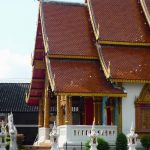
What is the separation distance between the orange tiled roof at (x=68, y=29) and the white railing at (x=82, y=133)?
3051 millimetres

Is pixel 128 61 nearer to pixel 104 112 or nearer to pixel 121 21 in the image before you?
pixel 104 112

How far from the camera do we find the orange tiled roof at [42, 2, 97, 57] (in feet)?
69.8

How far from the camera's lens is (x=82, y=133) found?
63.9ft

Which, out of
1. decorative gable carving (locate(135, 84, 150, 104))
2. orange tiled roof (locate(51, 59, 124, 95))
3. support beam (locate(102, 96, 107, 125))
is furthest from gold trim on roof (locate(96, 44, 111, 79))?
decorative gable carving (locate(135, 84, 150, 104))

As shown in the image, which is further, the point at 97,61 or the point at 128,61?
the point at 97,61

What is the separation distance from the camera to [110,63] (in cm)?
2027

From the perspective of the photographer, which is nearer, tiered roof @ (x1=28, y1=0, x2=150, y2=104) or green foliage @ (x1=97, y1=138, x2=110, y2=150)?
green foliage @ (x1=97, y1=138, x2=110, y2=150)

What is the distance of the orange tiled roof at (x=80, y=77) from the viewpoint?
19609mm

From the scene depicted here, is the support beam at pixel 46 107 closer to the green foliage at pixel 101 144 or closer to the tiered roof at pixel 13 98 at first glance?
the green foliage at pixel 101 144

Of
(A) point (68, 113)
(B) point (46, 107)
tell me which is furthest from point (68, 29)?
(A) point (68, 113)

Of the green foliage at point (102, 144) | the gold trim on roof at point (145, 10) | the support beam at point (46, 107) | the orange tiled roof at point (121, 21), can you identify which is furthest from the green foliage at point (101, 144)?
the gold trim on roof at point (145, 10)

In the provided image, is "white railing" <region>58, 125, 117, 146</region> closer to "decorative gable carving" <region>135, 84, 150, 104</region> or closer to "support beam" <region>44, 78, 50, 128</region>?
"decorative gable carving" <region>135, 84, 150, 104</region>

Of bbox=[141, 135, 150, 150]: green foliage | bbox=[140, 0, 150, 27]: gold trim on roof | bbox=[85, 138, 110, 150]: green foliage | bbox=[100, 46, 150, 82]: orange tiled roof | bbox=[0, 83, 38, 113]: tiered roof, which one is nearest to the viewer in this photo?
bbox=[85, 138, 110, 150]: green foliage

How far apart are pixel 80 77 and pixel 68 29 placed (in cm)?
282
